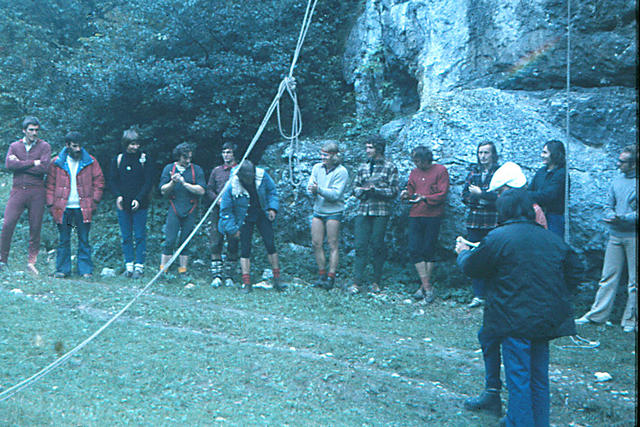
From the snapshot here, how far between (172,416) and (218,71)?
850cm

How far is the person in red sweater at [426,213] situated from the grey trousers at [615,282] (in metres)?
2.14

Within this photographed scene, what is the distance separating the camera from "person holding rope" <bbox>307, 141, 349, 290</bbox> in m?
8.95

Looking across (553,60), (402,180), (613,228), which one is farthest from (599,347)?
(553,60)

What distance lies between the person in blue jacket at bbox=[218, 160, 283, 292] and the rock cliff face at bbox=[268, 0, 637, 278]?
1772 millimetres

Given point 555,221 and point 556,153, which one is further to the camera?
point 555,221

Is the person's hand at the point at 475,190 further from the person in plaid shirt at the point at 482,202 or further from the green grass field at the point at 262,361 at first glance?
the green grass field at the point at 262,361

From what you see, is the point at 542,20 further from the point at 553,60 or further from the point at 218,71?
the point at 218,71

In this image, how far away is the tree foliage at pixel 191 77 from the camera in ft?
38.4

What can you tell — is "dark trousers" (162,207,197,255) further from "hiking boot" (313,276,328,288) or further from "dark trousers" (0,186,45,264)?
"hiking boot" (313,276,328,288)

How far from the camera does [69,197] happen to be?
8992mm

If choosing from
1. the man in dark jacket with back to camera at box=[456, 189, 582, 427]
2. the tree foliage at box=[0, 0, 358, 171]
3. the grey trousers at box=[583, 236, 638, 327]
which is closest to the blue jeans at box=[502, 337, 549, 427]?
the man in dark jacket with back to camera at box=[456, 189, 582, 427]

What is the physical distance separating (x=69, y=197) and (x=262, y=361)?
15.9 feet

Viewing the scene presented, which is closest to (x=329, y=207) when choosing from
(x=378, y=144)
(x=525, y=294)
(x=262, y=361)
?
(x=378, y=144)

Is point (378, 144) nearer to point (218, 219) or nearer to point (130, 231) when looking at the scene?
point (218, 219)
